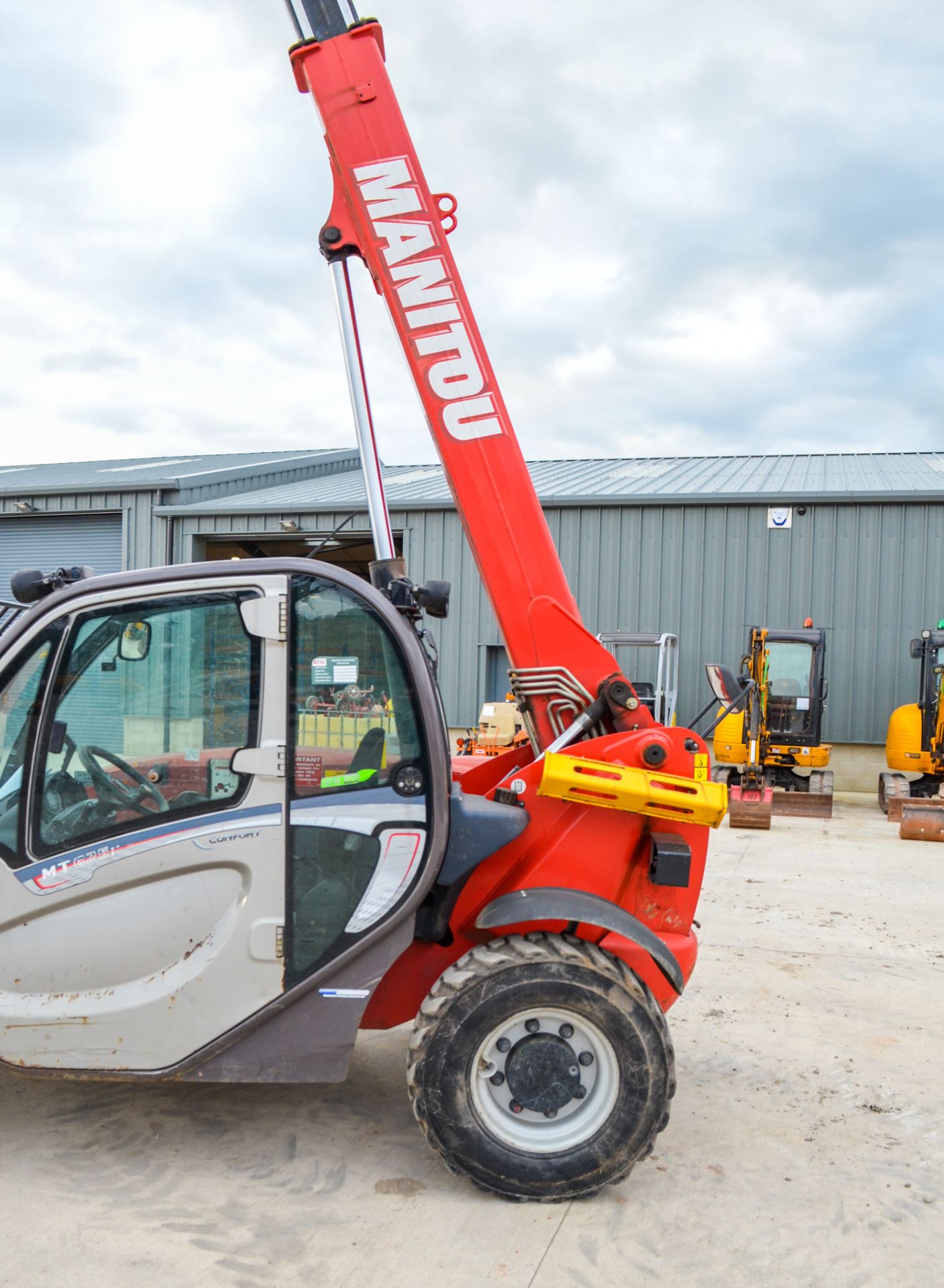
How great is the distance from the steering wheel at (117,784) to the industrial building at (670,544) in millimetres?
10858

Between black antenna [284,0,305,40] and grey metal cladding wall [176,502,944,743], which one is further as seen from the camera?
grey metal cladding wall [176,502,944,743]

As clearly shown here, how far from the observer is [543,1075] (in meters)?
3.28

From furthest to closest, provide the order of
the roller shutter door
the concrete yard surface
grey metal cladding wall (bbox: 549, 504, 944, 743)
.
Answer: the roller shutter door, grey metal cladding wall (bbox: 549, 504, 944, 743), the concrete yard surface

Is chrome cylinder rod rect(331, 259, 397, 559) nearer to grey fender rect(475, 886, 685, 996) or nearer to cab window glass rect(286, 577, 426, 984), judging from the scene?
cab window glass rect(286, 577, 426, 984)

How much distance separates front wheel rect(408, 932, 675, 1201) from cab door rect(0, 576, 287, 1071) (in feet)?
1.99

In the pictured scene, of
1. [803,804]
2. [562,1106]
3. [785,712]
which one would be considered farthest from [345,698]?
[785,712]

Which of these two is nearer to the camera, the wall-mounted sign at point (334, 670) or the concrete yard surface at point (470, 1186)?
the concrete yard surface at point (470, 1186)

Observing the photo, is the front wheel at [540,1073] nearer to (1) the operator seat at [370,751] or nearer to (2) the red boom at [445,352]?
(1) the operator seat at [370,751]

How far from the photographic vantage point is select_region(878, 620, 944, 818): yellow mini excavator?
13398 mm

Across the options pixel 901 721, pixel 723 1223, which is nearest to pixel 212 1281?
pixel 723 1223

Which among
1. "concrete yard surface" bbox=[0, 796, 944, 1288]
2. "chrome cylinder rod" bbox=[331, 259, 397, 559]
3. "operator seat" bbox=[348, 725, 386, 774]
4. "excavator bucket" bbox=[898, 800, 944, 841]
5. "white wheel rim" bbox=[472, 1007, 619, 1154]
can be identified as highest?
"chrome cylinder rod" bbox=[331, 259, 397, 559]

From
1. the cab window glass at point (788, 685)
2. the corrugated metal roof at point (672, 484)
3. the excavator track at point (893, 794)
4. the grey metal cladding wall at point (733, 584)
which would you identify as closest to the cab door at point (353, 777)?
the excavator track at point (893, 794)

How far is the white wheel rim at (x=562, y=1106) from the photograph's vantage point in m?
3.28

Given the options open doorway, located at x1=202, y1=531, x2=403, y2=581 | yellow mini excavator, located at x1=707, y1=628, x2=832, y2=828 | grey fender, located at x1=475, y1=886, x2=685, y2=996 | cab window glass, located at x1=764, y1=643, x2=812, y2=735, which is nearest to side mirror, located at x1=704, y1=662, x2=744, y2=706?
grey fender, located at x1=475, y1=886, x2=685, y2=996
